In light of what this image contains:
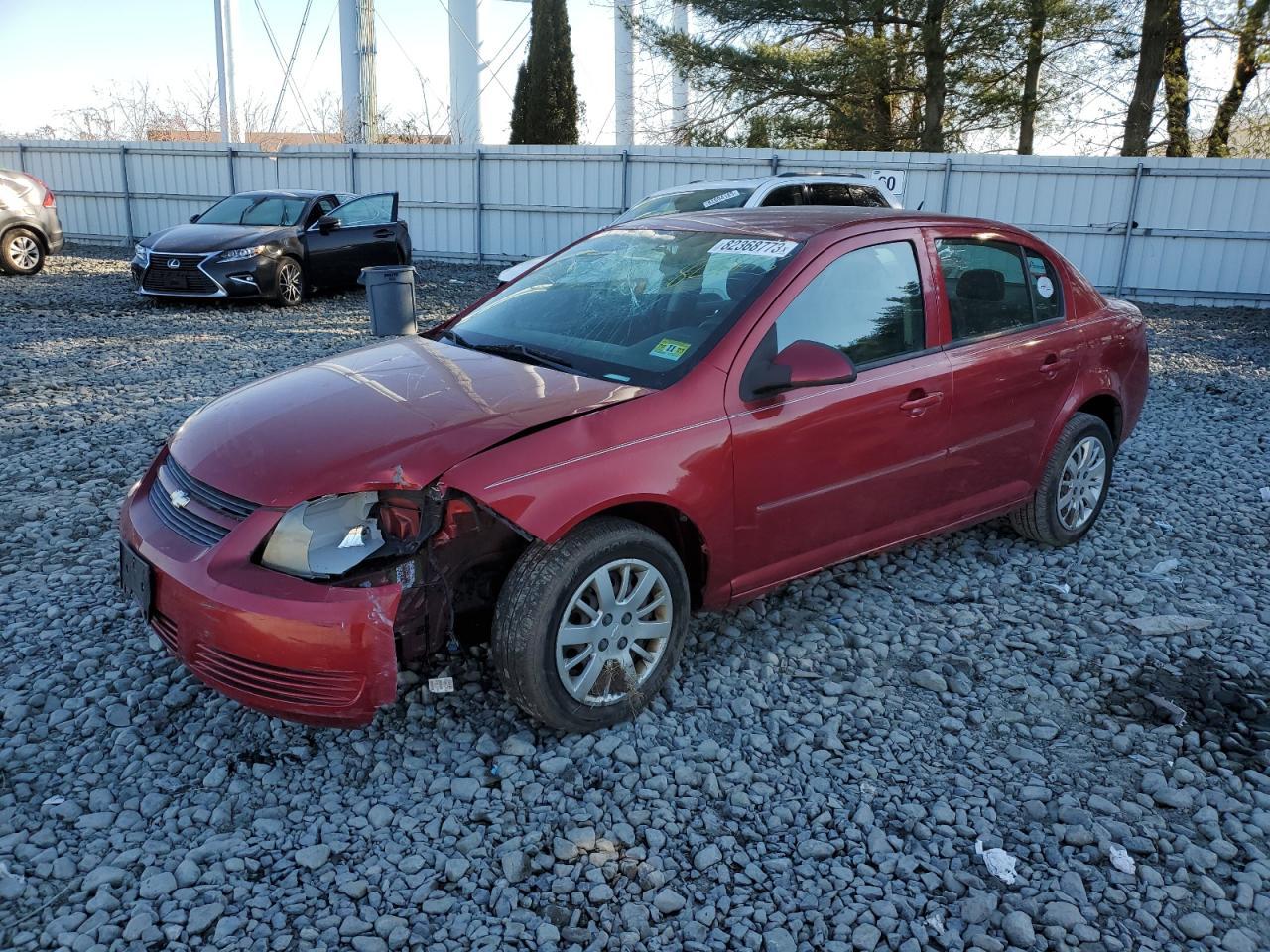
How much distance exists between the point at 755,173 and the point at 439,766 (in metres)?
15.3

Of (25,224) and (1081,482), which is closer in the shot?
(1081,482)

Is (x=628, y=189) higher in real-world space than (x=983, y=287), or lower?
higher

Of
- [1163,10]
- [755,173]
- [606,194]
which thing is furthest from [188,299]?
[1163,10]

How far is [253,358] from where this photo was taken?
9148mm

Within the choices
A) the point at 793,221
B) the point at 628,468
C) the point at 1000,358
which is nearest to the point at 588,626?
the point at 628,468

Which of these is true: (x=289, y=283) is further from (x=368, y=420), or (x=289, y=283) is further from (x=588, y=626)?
(x=588, y=626)

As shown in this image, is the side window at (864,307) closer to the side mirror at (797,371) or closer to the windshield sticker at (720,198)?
the side mirror at (797,371)

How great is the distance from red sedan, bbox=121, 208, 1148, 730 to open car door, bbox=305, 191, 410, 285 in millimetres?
9575

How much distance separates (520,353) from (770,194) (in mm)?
6962

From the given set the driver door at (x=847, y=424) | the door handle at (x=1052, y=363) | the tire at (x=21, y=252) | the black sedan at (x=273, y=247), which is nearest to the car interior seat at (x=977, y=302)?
the driver door at (x=847, y=424)

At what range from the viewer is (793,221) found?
411 centimetres

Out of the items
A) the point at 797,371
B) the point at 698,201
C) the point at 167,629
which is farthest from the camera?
the point at 698,201

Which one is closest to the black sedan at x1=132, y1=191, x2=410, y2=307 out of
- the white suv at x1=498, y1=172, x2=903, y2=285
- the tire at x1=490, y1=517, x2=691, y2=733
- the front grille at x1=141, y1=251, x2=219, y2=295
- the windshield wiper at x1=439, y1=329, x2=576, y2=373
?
the front grille at x1=141, y1=251, x2=219, y2=295

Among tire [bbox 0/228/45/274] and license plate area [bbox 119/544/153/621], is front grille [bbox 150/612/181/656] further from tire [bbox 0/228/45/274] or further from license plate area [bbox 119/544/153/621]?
tire [bbox 0/228/45/274]
